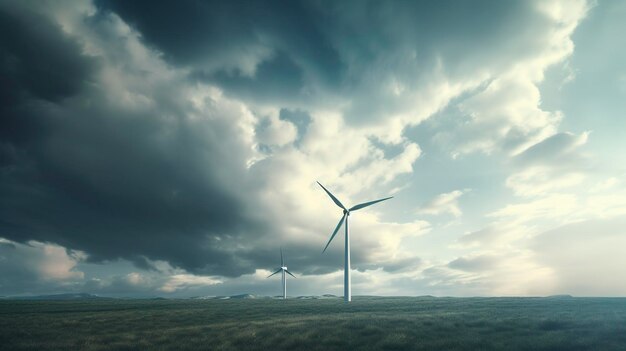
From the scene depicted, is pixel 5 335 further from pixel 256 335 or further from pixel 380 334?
pixel 380 334

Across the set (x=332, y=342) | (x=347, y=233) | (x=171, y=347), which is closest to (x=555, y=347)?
(x=332, y=342)

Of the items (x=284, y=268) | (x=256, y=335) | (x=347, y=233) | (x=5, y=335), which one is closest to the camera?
(x=256, y=335)

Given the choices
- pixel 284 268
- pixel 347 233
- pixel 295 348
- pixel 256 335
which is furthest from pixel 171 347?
pixel 284 268

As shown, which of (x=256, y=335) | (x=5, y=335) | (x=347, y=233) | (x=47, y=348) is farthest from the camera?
(x=347, y=233)

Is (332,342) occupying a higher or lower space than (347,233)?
lower

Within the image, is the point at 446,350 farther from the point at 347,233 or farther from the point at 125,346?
the point at 347,233

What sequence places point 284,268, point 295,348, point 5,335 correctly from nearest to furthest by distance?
point 295,348 < point 5,335 < point 284,268

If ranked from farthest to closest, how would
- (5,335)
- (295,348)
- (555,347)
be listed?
1. (5,335)
2. (295,348)
3. (555,347)

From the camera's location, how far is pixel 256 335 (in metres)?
33.7

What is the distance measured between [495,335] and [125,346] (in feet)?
106

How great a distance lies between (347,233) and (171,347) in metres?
70.6

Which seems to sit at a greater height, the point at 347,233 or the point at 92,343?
the point at 347,233

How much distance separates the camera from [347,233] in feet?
318

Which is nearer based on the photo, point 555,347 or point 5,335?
point 555,347
